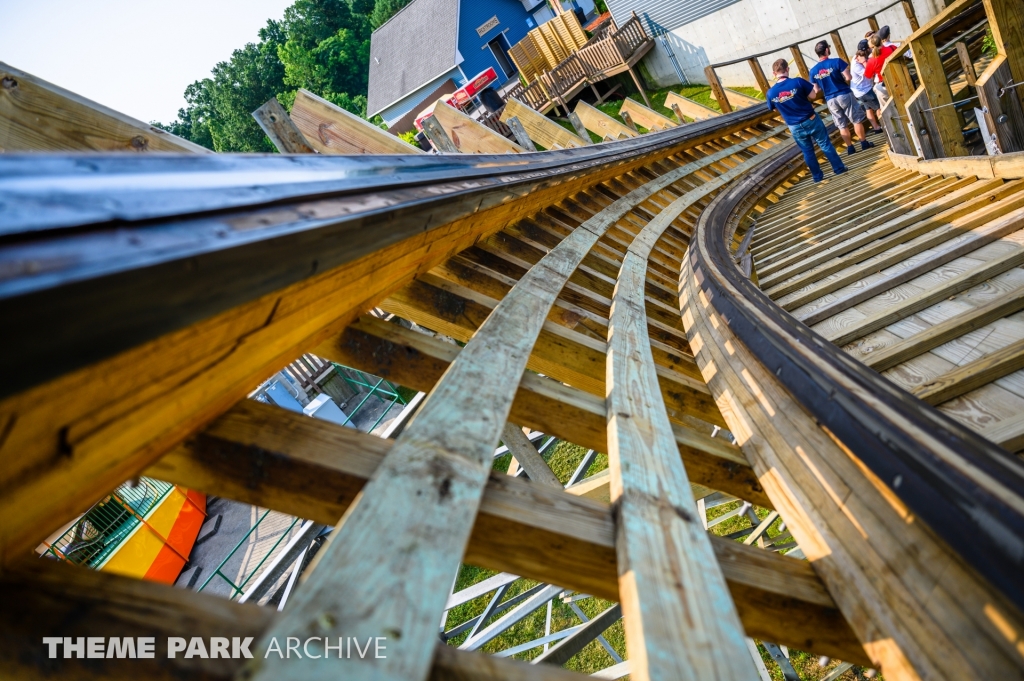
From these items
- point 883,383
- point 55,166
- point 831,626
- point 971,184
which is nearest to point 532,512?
point 831,626

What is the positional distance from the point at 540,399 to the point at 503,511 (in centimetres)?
80

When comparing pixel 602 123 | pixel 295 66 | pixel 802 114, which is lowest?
pixel 802 114

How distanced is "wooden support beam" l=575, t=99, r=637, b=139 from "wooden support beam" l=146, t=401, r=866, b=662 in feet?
35.8

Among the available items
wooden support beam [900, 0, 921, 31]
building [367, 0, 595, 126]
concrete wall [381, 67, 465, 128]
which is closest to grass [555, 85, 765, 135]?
wooden support beam [900, 0, 921, 31]

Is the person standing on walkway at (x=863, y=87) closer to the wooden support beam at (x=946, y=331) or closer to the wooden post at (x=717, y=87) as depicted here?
the wooden post at (x=717, y=87)

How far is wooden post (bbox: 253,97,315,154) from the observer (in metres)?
3.04

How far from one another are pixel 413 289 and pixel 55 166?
1.67 meters

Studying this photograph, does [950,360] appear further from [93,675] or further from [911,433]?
[93,675]

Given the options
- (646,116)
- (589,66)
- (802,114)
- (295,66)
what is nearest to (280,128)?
(802,114)

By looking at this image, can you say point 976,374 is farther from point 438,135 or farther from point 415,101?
point 415,101

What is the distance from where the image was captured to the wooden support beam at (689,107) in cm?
1482

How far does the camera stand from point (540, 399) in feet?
6.72

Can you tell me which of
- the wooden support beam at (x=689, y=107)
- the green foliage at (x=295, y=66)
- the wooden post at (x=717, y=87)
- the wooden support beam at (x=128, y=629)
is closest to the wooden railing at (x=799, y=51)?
the wooden post at (x=717, y=87)

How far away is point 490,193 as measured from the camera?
3340 millimetres
